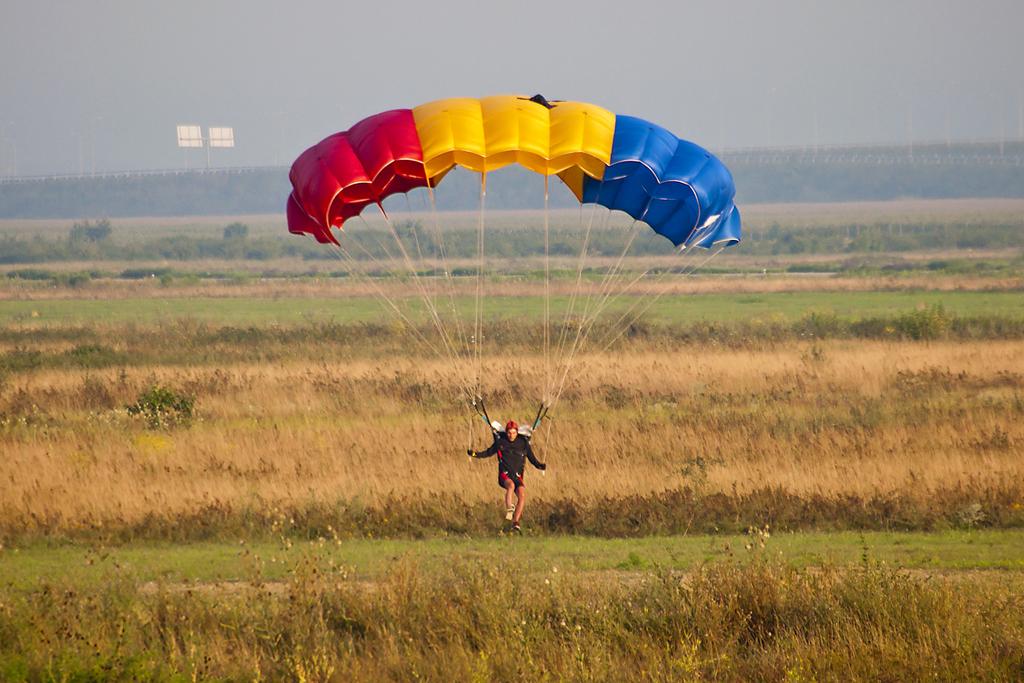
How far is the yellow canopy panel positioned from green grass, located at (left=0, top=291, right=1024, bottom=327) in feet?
87.2

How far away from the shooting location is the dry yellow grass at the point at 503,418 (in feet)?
56.5

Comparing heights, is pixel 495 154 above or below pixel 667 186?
above

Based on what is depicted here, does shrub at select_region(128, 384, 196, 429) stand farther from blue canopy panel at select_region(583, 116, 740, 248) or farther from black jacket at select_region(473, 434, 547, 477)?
blue canopy panel at select_region(583, 116, 740, 248)

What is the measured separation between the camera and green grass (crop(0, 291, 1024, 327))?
4444 centimetres

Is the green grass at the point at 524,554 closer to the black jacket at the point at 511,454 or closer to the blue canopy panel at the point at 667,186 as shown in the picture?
the black jacket at the point at 511,454

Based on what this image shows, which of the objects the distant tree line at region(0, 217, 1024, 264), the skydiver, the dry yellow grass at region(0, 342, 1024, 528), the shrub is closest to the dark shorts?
the skydiver

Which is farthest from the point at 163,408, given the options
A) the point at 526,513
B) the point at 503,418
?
the point at 526,513

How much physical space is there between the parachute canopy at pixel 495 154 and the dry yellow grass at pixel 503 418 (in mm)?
3687

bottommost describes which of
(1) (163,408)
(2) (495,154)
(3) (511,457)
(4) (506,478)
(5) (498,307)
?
(5) (498,307)

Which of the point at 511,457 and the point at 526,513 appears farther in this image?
the point at 526,513

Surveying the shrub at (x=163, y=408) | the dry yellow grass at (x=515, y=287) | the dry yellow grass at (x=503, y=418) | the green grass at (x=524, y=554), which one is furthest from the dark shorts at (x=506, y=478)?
the dry yellow grass at (x=515, y=287)

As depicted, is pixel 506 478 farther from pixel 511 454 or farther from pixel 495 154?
pixel 495 154

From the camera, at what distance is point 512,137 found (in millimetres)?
15242

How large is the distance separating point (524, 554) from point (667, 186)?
4653 millimetres
